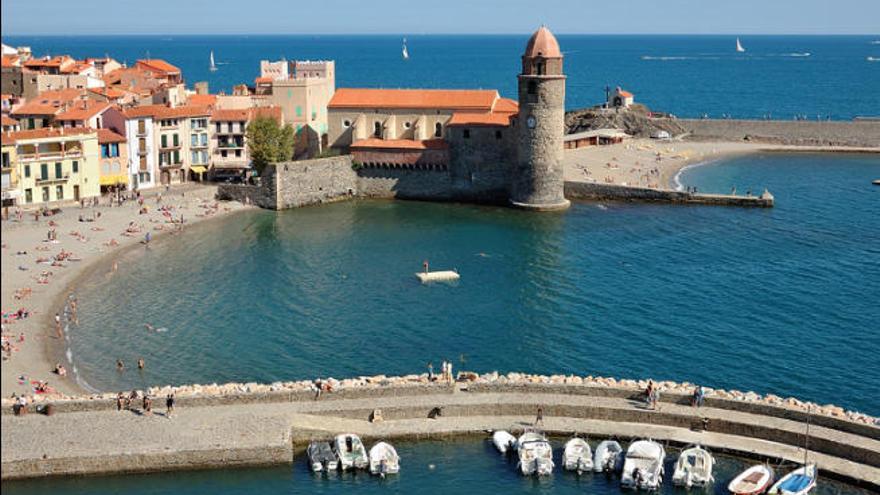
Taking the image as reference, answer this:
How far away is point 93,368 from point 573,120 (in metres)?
81.6

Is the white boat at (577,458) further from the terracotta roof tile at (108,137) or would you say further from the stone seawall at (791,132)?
the stone seawall at (791,132)

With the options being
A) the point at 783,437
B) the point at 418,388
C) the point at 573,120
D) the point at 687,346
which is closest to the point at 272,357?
the point at 418,388

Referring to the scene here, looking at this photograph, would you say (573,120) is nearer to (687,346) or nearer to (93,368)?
(687,346)

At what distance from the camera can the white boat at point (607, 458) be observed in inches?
1262

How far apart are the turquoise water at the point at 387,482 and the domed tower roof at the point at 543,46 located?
153ft

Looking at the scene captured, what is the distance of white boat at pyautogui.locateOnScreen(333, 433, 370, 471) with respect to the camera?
A: 106 feet

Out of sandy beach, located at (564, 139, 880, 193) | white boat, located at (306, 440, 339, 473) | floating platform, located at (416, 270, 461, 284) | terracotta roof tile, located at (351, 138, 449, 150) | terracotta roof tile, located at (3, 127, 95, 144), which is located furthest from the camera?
sandy beach, located at (564, 139, 880, 193)

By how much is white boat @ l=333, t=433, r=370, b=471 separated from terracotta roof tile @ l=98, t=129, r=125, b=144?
4696 centimetres

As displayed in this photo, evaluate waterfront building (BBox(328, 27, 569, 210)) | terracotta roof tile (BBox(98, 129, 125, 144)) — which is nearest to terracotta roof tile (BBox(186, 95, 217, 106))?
waterfront building (BBox(328, 27, 569, 210))

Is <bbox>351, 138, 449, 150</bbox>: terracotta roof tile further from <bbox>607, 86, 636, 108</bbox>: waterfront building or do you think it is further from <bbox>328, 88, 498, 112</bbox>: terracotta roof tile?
<bbox>607, 86, 636, 108</bbox>: waterfront building

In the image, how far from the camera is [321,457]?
32438mm

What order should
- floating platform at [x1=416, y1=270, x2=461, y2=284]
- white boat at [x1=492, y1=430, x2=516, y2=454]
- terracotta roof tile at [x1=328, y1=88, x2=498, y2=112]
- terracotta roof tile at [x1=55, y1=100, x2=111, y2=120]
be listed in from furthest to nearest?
terracotta roof tile at [x1=328, y1=88, x2=498, y2=112]
terracotta roof tile at [x1=55, y1=100, x2=111, y2=120]
floating platform at [x1=416, y1=270, x2=461, y2=284]
white boat at [x1=492, y1=430, x2=516, y2=454]

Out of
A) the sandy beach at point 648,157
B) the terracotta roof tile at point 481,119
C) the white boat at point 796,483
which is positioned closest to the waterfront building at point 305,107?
the terracotta roof tile at point 481,119

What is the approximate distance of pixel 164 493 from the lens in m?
31.0
